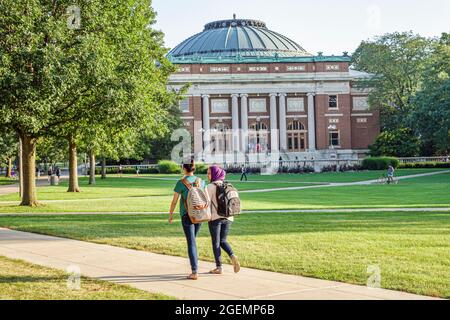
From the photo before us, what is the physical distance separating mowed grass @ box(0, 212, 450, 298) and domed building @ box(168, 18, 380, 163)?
67.5 metres

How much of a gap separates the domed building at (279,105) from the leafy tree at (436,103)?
59.2 ft

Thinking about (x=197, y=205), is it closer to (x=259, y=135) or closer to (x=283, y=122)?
(x=259, y=135)

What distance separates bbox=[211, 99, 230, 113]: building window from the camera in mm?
90250

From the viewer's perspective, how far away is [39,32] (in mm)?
24312

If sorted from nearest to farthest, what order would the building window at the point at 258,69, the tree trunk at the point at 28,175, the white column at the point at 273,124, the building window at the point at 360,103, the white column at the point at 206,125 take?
the tree trunk at the point at 28,175, the white column at the point at 206,125, the white column at the point at 273,124, the building window at the point at 258,69, the building window at the point at 360,103

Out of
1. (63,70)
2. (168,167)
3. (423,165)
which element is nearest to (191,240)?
(63,70)

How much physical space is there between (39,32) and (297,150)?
6786 cm

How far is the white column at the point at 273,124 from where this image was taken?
290ft

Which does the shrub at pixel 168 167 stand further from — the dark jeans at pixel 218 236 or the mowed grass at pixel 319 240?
the dark jeans at pixel 218 236

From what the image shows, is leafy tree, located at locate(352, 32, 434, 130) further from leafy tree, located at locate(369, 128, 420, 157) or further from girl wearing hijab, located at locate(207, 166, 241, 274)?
girl wearing hijab, located at locate(207, 166, 241, 274)

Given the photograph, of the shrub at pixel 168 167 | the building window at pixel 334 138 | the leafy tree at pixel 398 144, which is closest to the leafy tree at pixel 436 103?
the leafy tree at pixel 398 144

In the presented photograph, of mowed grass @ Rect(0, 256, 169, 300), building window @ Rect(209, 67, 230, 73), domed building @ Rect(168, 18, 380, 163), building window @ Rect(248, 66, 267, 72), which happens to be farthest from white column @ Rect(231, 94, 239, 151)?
mowed grass @ Rect(0, 256, 169, 300)

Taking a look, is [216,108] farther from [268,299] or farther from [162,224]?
[268,299]
